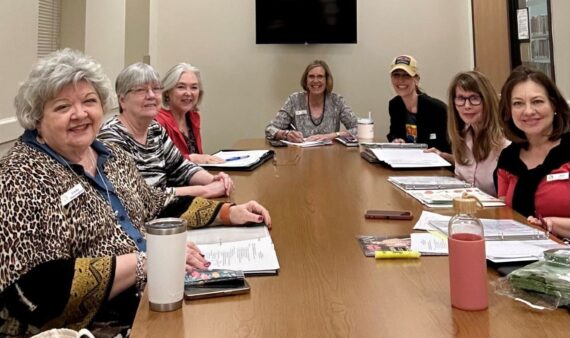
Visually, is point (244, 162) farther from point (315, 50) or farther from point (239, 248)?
point (315, 50)

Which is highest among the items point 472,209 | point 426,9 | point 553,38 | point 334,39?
point 426,9

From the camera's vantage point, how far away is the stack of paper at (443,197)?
1.61m

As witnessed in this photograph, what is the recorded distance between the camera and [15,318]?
3.49 ft

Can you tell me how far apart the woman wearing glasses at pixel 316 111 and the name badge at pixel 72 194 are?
260 centimetres

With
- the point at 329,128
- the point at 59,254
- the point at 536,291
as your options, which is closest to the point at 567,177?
the point at 536,291

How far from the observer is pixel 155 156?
2080mm

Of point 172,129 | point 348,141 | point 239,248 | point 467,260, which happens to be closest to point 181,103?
point 172,129

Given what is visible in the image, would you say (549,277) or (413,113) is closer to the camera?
(549,277)

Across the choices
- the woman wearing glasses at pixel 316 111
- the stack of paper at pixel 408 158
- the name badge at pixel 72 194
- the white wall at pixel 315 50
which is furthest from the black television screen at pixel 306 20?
the name badge at pixel 72 194

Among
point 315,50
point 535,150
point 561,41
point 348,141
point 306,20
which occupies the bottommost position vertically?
point 535,150

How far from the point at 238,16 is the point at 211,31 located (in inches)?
11.5

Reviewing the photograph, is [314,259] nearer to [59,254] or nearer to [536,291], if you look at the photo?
[536,291]

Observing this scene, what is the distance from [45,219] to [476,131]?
5.91 ft

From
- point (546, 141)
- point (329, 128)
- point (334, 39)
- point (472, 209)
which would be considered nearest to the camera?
point (472, 209)
